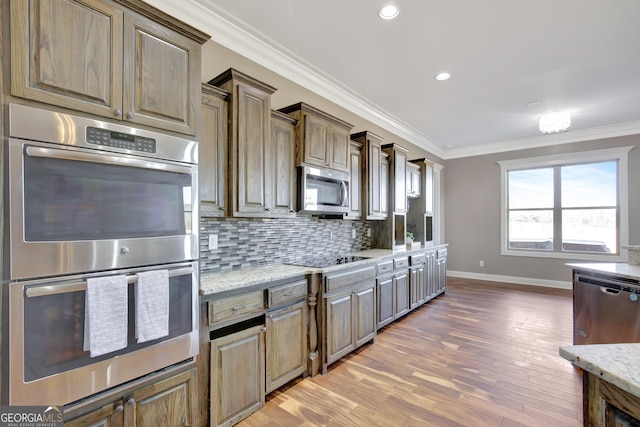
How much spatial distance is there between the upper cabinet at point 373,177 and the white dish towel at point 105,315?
9.23 feet

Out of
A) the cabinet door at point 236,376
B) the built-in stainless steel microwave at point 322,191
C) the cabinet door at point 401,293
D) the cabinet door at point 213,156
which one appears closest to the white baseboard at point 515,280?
the cabinet door at point 401,293

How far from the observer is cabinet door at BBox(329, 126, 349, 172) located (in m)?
3.12

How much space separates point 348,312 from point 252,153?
1727 millimetres

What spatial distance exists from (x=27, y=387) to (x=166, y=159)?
1087 millimetres

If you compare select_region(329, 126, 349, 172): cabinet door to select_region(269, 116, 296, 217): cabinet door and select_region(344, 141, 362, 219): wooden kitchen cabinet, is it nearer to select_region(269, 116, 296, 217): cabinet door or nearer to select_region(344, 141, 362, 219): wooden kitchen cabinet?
select_region(344, 141, 362, 219): wooden kitchen cabinet

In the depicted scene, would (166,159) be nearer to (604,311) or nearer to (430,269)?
(604,311)

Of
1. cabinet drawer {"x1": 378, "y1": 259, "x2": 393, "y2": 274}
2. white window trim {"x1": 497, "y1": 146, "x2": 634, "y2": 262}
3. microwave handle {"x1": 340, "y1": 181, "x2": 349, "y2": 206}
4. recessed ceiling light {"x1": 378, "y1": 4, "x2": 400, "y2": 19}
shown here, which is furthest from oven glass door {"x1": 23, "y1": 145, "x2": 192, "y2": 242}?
white window trim {"x1": 497, "y1": 146, "x2": 634, "y2": 262}

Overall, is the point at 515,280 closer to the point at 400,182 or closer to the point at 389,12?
the point at 400,182

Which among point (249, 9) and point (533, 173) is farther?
point (533, 173)

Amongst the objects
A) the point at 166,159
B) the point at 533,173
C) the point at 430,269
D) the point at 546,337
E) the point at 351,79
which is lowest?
the point at 546,337

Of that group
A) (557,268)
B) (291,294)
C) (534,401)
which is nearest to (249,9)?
(291,294)

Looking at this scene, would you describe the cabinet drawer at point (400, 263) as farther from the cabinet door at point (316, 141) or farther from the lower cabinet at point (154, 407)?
the lower cabinet at point (154, 407)

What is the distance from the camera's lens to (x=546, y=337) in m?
3.36

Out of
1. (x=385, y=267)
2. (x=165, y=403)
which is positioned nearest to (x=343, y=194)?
(x=385, y=267)
